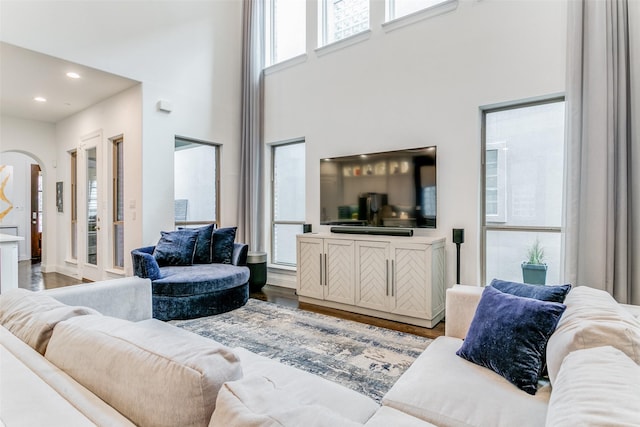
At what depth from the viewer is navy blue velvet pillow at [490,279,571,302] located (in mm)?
1570

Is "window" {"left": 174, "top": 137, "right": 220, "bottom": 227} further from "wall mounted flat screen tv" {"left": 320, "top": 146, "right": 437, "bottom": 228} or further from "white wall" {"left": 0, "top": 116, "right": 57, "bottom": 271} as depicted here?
"white wall" {"left": 0, "top": 116, "right": 57, "bottom": 271}

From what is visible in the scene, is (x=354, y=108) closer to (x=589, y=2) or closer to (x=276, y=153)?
(x=276, y=153)

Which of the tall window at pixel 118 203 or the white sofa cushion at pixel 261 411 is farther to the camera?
the tall window at pixel 118 203

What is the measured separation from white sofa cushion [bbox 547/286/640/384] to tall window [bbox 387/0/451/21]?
3.71 m

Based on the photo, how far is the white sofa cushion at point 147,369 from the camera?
2.31ft

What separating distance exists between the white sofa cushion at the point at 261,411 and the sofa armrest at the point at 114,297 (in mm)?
1859

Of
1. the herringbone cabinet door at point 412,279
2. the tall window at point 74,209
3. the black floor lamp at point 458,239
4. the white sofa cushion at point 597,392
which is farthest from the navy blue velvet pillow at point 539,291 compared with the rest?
the tall window at point 74,209

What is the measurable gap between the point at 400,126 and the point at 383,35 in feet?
3.92

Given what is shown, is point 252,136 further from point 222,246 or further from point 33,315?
point 33,315

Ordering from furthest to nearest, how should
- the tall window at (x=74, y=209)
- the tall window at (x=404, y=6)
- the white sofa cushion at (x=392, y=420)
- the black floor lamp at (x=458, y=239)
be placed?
the tall window at (x=74, y=209) < the tall window at (x=404, y=6) < the black floor lamp at (x=458, y=239) < the white sofa cushion at (x=392, y=420)

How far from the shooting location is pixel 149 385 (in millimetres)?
745

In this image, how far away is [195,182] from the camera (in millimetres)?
5027

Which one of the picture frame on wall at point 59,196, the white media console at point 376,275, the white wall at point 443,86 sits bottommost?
the white media console at point 376,275

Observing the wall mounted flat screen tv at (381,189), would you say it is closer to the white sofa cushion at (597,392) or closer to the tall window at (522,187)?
the tall window at (522,187)
